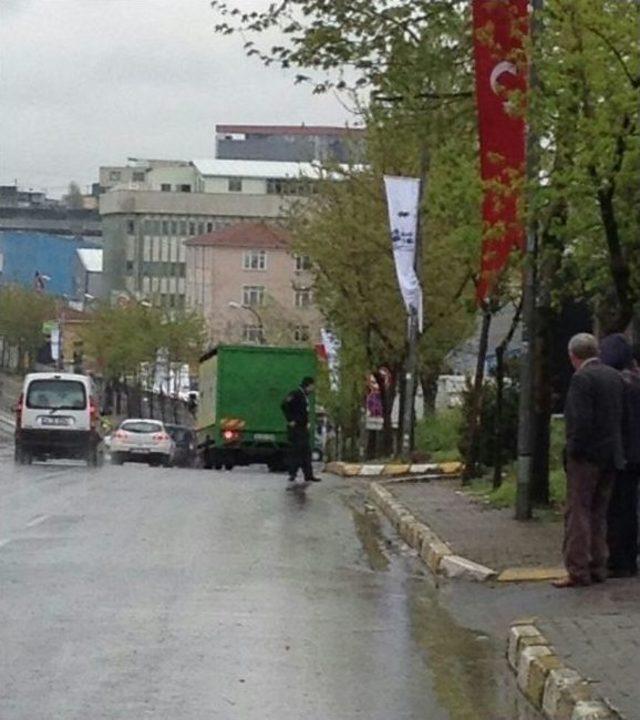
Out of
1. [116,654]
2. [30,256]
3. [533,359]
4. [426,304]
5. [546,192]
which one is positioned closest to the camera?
[116,654]

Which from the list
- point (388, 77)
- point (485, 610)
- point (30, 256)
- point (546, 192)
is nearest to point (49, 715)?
point (485, 610)

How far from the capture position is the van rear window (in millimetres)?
38188

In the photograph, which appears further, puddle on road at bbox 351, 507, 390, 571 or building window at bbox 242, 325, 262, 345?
building window at bbox 242, 325, 262, 345

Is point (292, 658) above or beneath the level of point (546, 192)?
beneath

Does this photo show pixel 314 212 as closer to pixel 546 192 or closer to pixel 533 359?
pixel 533 359

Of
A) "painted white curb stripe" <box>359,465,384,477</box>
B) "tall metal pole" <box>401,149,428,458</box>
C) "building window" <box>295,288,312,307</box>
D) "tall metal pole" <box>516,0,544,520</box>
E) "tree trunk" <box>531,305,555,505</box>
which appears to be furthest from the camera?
"building window" <box>295,288,312,307</box>

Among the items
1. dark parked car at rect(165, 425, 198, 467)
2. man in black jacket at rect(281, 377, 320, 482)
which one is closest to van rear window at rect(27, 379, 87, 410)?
man in black jacket at rect(281, 377, 320, 482)

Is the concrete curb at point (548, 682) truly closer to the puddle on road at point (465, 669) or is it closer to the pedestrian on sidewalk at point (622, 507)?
the puddle on road at point (465, 669)

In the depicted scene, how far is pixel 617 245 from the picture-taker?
56.8 ft

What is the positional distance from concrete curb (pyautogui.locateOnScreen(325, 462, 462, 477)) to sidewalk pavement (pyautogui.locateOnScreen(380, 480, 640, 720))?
8.50 metres

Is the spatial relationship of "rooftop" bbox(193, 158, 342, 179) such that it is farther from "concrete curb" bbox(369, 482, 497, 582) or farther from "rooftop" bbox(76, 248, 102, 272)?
"concrete curb" bbox(369, 482, 497, 582)

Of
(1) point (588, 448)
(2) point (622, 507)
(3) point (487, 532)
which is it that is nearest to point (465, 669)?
(1) point (588, 448)

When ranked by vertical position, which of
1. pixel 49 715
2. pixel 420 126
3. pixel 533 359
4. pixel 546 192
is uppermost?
pixel 420 126

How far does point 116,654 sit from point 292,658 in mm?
1022
